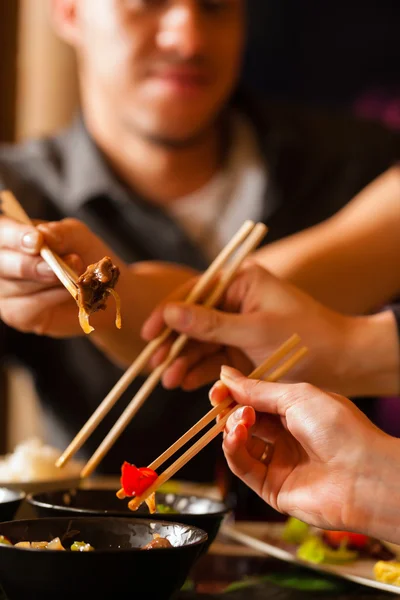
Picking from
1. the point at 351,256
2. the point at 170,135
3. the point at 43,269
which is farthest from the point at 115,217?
the point at 43,269

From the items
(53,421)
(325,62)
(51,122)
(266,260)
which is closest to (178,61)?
(266,260)

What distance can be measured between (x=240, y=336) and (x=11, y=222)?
392mm

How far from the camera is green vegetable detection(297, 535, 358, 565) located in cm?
116

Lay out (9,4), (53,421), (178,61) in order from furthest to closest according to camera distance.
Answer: (9,4)
(53,421)
(178,61)

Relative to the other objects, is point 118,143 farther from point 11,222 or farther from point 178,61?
point 11,222

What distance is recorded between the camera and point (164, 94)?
2.13m

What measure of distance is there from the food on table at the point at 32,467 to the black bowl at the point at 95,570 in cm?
52

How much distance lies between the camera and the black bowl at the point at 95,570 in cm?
78

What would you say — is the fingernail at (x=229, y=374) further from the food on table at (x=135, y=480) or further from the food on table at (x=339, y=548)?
the food on table at (x=339, y=548)

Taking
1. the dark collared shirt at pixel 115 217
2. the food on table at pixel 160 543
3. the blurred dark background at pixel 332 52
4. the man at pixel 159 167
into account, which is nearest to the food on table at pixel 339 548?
the food on table at pixel 160 543

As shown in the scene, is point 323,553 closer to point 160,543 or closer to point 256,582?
point 256,582

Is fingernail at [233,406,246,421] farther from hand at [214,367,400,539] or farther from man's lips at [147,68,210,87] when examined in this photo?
man's lips at [147,68,210,87]

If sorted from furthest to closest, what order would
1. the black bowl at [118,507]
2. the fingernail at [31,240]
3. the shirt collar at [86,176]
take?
the shirt collar at [86,176]
the fingernail at [31,240]
the black bowl at [118,507]

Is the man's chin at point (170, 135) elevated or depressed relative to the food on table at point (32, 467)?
elevated
